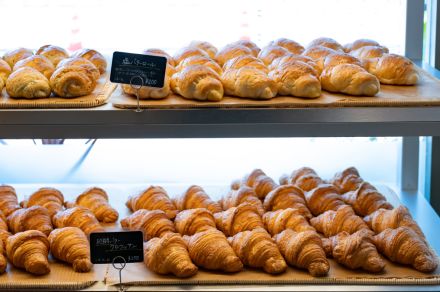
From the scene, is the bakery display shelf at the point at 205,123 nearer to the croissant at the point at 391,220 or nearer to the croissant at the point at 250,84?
the croissant at the point at 250,84

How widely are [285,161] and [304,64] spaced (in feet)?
2.56

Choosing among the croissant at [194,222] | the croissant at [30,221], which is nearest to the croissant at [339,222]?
the croissant at [194,222]

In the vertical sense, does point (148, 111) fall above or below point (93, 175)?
above

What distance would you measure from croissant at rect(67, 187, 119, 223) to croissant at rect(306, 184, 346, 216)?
569mm

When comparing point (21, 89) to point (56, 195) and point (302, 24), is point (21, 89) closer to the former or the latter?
point (56, 195)

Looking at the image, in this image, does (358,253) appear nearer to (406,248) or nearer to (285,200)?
(406,248)

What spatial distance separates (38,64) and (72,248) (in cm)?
49

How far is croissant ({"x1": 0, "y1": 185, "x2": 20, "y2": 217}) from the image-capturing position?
7.73 feet

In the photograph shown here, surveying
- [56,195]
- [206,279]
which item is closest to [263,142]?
[56,195]

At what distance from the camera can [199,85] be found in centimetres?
196

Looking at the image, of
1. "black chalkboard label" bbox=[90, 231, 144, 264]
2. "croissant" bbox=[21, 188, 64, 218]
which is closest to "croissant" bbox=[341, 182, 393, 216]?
"black chalkboard label" bbox=[90, 231, 144, 264]

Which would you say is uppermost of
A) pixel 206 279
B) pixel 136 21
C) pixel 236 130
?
pixel 136 21

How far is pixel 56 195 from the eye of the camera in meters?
2.45

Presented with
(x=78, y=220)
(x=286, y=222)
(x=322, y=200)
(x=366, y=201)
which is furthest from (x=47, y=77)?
(x=366, y=201)
